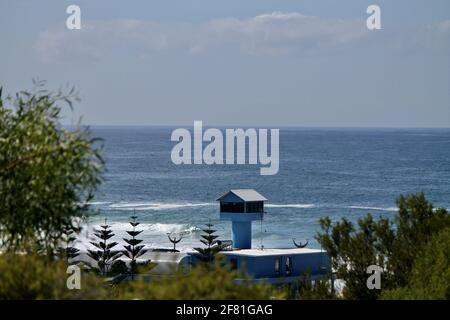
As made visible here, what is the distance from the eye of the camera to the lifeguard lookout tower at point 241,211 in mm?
33094

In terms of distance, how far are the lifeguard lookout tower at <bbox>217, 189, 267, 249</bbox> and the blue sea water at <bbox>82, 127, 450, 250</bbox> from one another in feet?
58.6

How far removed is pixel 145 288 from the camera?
1015cm

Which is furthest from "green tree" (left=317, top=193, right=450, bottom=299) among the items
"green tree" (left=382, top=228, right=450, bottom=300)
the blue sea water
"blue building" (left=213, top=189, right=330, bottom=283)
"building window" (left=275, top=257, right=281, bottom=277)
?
the blue sea water

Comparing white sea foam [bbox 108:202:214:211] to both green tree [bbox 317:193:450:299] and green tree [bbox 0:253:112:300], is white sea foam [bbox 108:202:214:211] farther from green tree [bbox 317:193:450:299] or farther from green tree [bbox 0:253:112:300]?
green tree [bbox 0:253:112:300]

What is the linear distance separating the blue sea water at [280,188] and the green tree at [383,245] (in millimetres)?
31788

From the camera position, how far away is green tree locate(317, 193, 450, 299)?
1845 cm

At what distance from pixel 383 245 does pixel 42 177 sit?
28.8 feet

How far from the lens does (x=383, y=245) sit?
1922 cm
